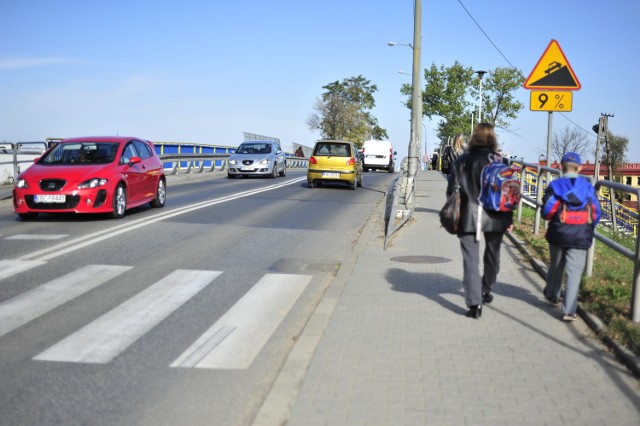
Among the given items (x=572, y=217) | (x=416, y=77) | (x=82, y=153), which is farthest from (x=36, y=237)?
(x=416, y=77)

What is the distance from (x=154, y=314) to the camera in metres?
6.83

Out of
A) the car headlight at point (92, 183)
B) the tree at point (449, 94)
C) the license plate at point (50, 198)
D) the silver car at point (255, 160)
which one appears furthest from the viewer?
the tree at point (449, 94)

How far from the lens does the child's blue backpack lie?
660 centimetres

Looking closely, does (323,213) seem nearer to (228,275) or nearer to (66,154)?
(66,154)

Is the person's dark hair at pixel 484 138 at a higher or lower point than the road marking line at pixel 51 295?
higher

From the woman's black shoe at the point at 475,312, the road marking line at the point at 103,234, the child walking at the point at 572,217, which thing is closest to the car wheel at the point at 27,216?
the road marking line at the point at 103,234

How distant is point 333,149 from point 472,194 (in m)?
19.0

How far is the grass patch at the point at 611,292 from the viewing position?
5.98m

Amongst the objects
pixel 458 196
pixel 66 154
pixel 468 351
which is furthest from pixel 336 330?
pixel 66 154

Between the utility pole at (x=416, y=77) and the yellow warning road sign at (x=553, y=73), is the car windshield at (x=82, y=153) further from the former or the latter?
the yellow warning road sign at (x=553, y=73)

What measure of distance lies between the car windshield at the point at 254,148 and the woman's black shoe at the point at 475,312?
26393 millimetres

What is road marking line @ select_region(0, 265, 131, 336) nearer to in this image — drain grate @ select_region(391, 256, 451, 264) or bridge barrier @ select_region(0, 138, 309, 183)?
drain grate @ select_region(391, 256, 451, 264)

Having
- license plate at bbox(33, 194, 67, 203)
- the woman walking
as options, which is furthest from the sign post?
license plate at bbox(33, 194, 67, 203)

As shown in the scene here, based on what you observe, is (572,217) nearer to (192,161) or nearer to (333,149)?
(333,149)
